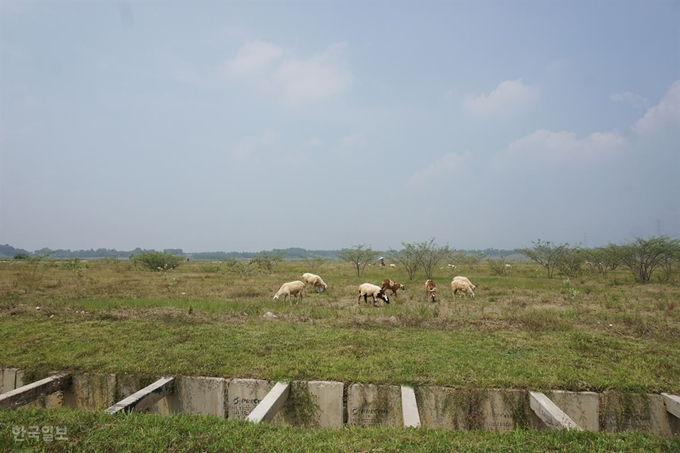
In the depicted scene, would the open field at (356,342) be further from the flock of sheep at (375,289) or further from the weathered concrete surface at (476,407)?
the flock of sheep at (375,289)

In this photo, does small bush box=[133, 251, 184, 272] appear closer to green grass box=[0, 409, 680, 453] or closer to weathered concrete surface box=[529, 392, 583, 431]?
green grass box=[0, 409, 680, 453]

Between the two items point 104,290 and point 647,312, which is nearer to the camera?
point 647,312

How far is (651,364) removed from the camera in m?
6.24

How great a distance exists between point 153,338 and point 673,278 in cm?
3005

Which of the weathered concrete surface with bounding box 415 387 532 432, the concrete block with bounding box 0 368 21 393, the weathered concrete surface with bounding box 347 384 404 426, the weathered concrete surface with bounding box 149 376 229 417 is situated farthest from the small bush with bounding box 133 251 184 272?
the weathered concrete surface with bounding box 415 387 532 432

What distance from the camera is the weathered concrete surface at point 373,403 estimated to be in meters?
5.34

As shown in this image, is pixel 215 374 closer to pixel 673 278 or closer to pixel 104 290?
pixel 104 290

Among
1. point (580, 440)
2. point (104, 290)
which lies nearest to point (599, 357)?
point (580, 440)

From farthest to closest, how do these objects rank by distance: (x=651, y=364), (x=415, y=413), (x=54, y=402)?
1. (x=651, y=364)
2. (x=54, y=402)
3. (x=415, y=413)

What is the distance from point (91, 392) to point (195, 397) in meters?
1.86

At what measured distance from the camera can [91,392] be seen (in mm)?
5867

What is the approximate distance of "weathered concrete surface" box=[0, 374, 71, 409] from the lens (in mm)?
4875

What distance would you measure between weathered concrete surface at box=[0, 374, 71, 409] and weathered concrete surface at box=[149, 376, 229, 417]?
5.44 ft

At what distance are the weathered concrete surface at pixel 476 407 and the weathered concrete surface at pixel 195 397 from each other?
324 centimetres
